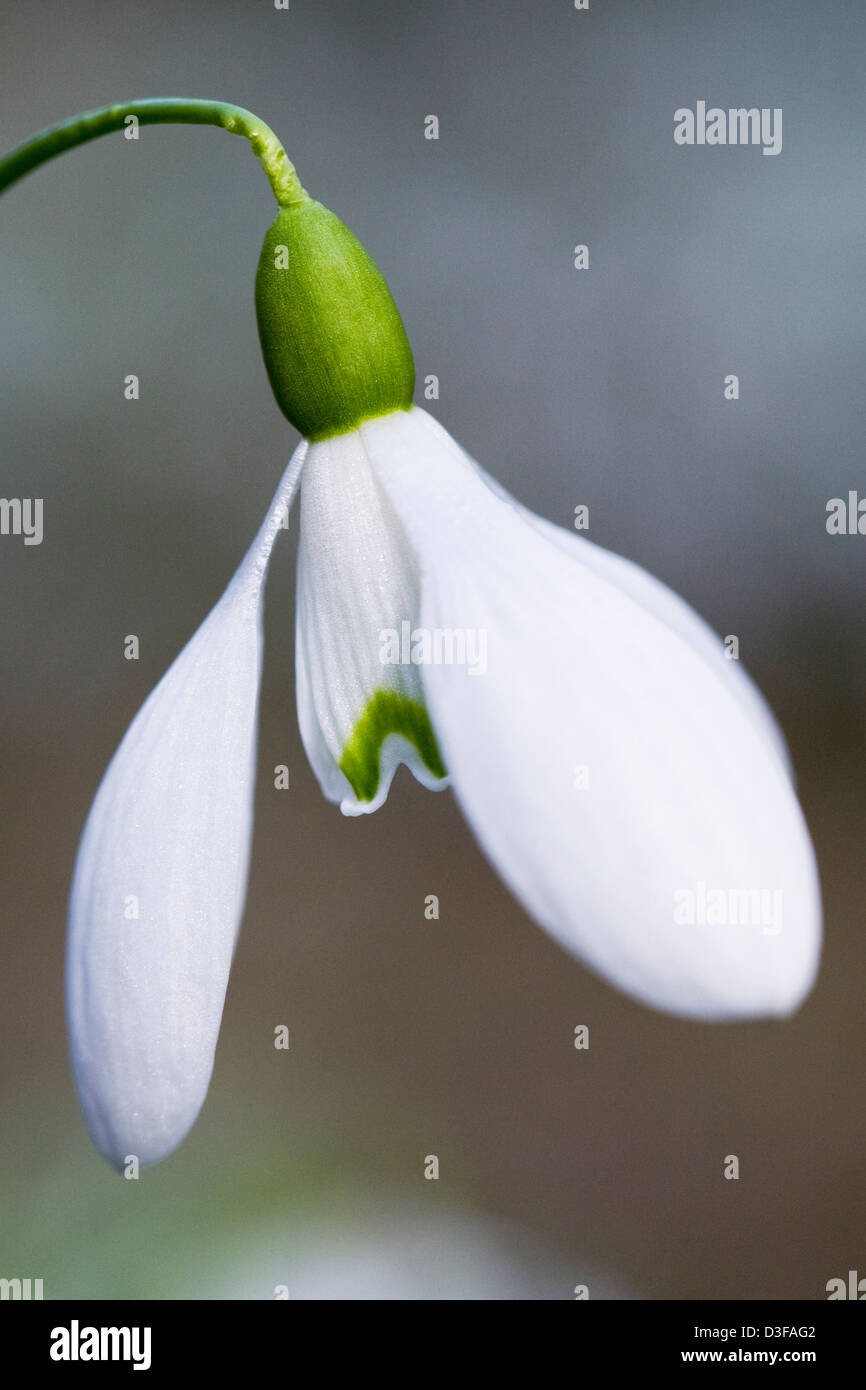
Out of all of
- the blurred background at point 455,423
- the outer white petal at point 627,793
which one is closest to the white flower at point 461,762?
Result: the outer white petal at point 627,793

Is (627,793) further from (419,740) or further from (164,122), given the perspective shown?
(164,122)

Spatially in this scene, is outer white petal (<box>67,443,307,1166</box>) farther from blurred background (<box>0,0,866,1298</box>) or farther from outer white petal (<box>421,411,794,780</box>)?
blurred background (<box>0,0,866,1298</box>)

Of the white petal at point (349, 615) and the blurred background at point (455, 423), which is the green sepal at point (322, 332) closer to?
the white petal at point (349, 615)

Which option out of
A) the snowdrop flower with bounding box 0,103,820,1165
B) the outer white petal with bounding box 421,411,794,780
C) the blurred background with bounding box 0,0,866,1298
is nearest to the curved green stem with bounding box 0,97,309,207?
the snowdrop flower with bounding box 0,103,820,1165

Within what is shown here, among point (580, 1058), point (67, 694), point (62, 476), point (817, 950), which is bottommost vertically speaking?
point (580, 1058)

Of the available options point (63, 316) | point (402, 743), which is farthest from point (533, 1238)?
point (63, 316)
